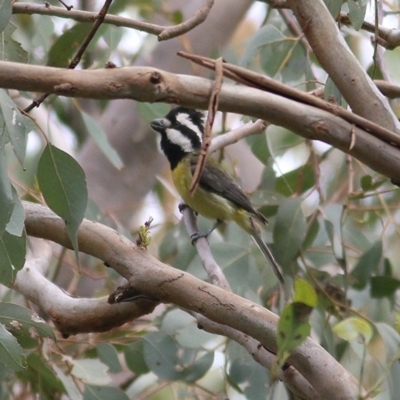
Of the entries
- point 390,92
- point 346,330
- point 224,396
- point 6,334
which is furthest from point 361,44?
point 346,330

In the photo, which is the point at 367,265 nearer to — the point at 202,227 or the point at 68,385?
the point at 202,227

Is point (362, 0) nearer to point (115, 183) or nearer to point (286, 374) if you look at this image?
point (286, 374)

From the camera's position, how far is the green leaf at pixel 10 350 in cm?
134

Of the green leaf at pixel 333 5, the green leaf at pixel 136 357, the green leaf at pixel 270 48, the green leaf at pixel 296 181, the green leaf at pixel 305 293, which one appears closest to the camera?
the green leaf at pixel 305 293

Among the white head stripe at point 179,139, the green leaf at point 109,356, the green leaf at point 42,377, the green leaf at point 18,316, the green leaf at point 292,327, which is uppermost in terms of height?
the white head stripe at point 179,139

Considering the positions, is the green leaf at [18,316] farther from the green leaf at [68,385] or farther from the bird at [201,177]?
the bird at [201,177]

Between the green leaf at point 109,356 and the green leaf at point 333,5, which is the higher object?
the green leaf at point 333,5

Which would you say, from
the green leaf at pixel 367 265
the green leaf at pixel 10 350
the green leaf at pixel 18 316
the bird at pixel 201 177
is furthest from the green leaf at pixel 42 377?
the green leaf at pixel 367 265

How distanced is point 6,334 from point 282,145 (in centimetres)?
119

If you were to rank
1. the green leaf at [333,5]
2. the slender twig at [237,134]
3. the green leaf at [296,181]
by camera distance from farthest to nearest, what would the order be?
1. the green leaf at [296,181]
2. the slender twig at [237,134]
3. the green leaf at [333,5]

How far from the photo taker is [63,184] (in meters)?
1.27

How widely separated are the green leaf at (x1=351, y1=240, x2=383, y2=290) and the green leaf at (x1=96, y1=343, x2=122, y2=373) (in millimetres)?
643

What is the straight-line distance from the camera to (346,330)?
924 mm

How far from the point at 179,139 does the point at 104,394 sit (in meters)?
1.05
